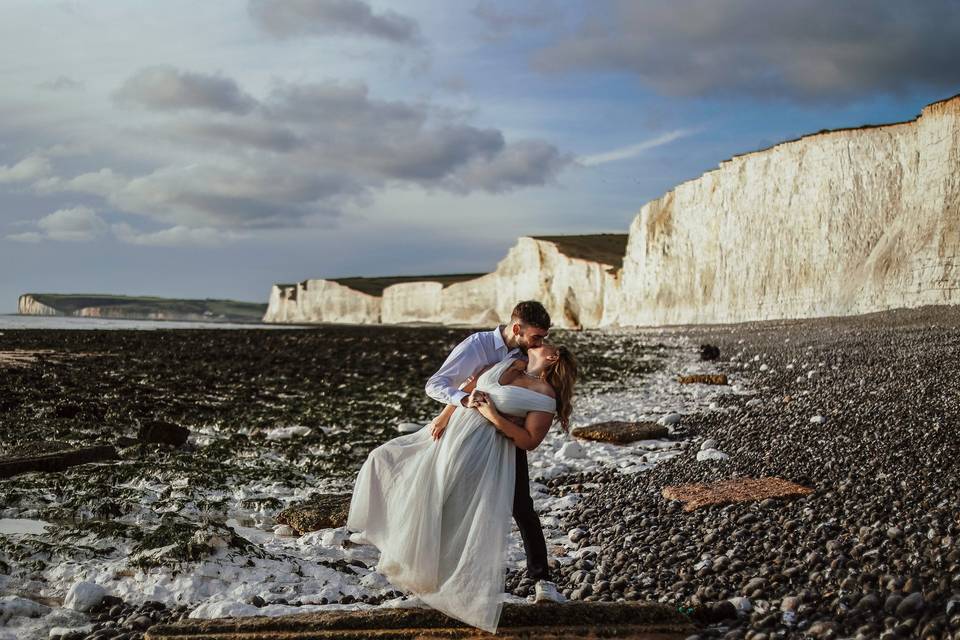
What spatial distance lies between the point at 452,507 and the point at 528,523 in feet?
2.40

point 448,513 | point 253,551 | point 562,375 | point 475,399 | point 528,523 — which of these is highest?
point 562,375

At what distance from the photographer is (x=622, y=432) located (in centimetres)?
1034

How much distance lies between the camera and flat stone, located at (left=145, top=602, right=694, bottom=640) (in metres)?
4.02

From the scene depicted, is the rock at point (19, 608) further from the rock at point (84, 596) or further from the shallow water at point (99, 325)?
the shallow water at point (99, 325)

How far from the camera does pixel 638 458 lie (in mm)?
9242

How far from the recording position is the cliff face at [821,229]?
103ft

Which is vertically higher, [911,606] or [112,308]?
[112,308]

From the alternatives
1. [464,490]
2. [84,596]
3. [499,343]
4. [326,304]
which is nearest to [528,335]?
[499,343]

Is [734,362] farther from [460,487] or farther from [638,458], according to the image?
[460,487]

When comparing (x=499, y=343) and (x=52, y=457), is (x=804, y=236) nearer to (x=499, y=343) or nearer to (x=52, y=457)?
(x=52, y=457)

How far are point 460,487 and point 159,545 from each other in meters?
2.78

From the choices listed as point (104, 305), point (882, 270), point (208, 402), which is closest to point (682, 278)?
point (882, 270)

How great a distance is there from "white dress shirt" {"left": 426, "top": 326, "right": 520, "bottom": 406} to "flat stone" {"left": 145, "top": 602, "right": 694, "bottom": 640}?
1301 mm

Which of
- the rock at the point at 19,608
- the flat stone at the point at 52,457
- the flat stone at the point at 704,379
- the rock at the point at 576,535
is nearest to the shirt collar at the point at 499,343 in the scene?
the rock at the point at 576,535
